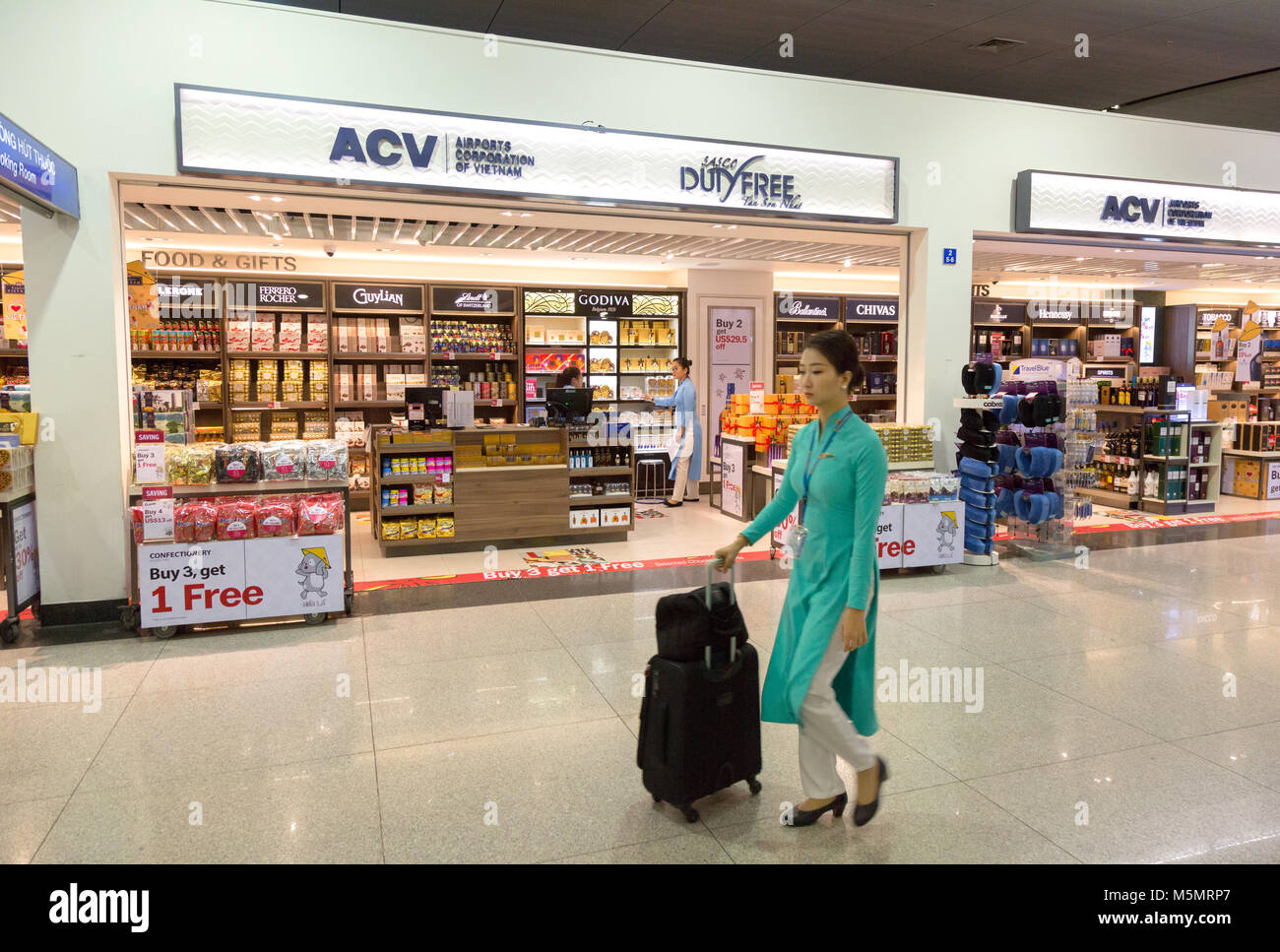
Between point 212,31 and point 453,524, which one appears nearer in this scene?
point 212,31

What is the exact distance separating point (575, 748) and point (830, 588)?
147 centimetres

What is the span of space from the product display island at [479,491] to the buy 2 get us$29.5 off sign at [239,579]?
204 centimetres

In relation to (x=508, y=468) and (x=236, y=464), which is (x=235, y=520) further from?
(x=508, y=468)

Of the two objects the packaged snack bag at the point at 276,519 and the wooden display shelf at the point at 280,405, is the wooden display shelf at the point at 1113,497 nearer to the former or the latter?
the packaged snack bag at the point at 276,519

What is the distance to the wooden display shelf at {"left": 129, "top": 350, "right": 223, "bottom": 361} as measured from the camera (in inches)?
372

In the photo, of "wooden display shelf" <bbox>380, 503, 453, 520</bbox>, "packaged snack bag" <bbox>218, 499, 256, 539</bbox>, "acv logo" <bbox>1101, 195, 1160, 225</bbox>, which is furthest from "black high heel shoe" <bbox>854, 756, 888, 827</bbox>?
"acv logo" <bbox>1101, 195, 1160, 225</bbox>

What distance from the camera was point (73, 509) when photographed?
215 inches

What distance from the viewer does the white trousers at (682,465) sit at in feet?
34.2

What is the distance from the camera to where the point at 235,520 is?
524cm

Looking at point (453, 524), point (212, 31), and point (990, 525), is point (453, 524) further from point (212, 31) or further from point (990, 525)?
point (990, 525)

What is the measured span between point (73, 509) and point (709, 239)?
619 cm

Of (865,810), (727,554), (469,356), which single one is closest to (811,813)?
(865,810)

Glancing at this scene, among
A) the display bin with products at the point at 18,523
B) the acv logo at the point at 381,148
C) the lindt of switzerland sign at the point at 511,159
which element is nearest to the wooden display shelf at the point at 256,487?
the display bin with products at the point at 18,523
